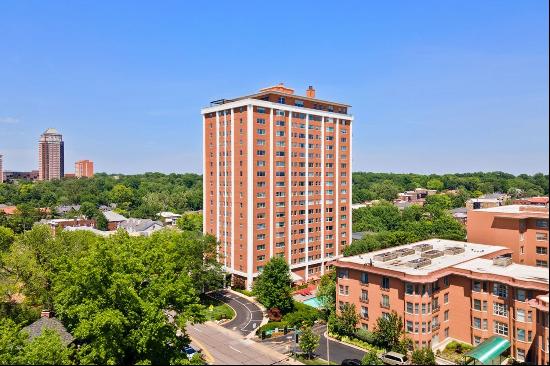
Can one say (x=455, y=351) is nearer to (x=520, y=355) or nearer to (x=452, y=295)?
(x=452, y=295)

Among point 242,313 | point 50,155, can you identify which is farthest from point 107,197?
point 242,313

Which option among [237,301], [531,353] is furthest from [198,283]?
[531,353]

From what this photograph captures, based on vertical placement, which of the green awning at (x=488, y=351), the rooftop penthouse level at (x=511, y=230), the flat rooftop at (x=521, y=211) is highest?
the flat rooftop at (x=521, y=211)

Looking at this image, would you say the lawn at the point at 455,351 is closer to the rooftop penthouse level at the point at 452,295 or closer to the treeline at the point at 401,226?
the rooftop penthouse level at the point at 452,295

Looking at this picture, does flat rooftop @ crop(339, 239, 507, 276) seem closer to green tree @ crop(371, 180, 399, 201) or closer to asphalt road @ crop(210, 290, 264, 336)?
asphalt road @ crop(210, 290, 264, 336)

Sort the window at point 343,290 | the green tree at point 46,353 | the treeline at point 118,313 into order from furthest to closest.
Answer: the window at point 343,290, the treeline at point 118,313, the green tree at point 46,353

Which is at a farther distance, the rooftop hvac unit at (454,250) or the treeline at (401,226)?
the treeline at (401,226)

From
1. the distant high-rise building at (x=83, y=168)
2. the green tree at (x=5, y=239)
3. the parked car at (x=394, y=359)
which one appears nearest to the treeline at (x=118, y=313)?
the parked car at (x=394, y=359)

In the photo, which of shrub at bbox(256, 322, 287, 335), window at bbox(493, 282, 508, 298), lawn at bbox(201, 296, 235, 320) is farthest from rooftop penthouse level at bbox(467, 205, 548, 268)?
lawn at bbox(201, 296, 235, 320)

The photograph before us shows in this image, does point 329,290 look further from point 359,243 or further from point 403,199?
point 403,199
